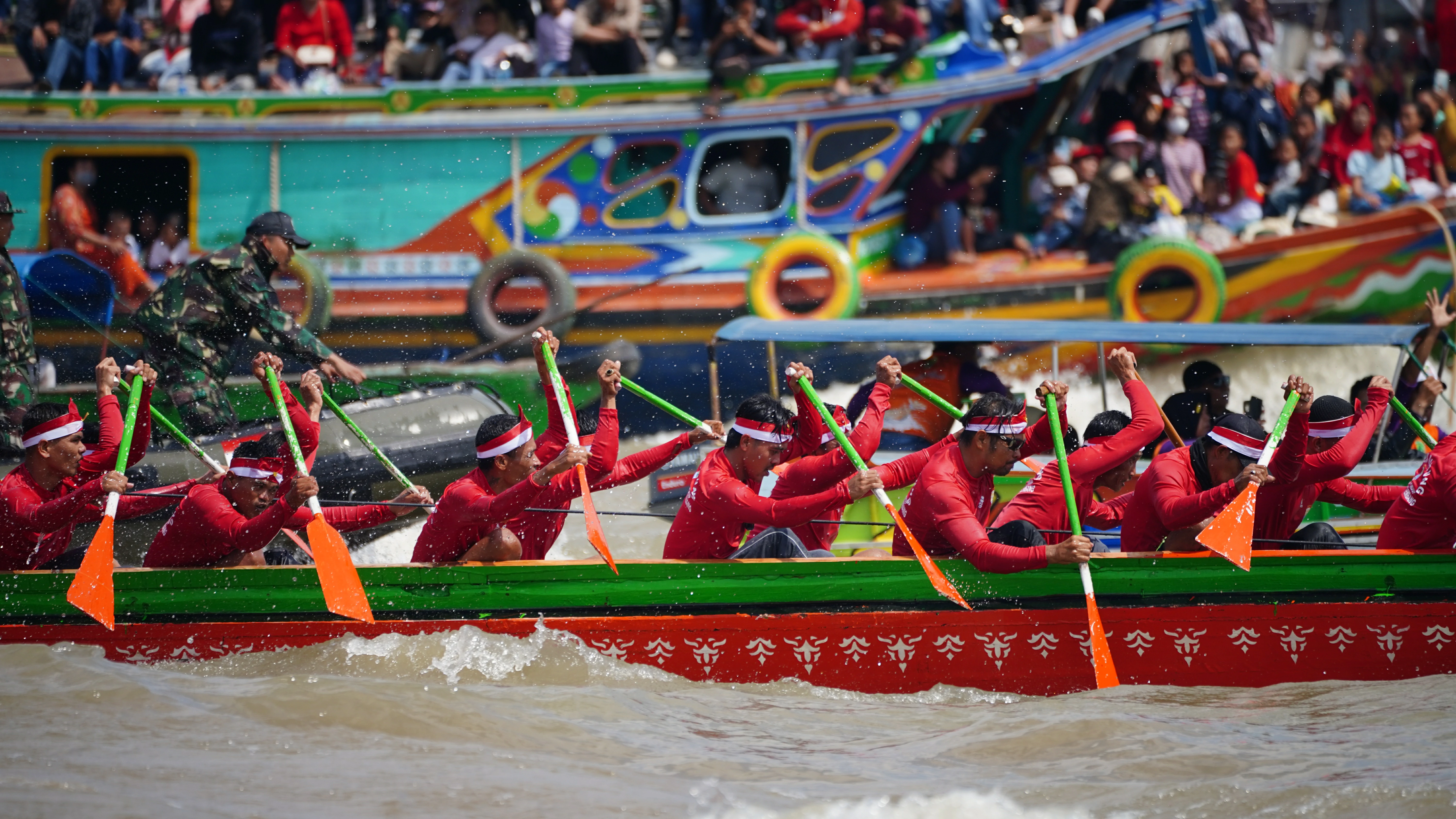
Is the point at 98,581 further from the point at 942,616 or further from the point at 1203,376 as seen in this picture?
the point at 1203,376

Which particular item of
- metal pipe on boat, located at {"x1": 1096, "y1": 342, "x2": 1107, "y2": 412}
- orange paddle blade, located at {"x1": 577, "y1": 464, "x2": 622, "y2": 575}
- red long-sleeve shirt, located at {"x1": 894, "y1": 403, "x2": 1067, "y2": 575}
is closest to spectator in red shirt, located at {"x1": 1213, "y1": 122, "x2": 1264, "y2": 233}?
metal pipe on boat, located at {"x1": 1096, "y1": 342, "x2": 1107, "y2": 412}

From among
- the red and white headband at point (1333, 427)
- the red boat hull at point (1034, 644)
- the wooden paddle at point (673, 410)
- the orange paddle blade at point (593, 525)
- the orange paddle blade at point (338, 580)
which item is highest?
the red and white headband at point (1333, 427)

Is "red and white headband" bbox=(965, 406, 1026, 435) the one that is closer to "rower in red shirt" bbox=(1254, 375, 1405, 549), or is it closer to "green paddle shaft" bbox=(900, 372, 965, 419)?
"green paddle shaft" bbox=(900, 372, 965, 419)

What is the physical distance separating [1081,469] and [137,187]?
9.48 metres

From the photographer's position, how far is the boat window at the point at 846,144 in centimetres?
1270

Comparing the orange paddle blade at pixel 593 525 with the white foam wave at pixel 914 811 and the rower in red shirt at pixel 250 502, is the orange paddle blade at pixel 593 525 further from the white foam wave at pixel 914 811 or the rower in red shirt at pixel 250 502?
the white foam wave at pixel 914 811

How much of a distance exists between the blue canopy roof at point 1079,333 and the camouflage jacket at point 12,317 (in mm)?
3955

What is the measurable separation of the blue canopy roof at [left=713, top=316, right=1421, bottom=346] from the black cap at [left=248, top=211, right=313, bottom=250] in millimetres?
2567

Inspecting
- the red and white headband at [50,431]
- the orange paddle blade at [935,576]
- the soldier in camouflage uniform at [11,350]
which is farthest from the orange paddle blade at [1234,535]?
the soldier in camouflage uniform at [11,350]

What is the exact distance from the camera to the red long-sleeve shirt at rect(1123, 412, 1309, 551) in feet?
19.2

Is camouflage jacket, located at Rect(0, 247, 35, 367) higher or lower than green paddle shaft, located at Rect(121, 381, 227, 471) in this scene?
higher

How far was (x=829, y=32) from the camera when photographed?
12.4 m

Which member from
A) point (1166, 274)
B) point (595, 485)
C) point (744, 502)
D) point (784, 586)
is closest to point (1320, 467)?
point (784, 586)

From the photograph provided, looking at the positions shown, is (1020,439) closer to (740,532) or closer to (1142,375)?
(740,532)
